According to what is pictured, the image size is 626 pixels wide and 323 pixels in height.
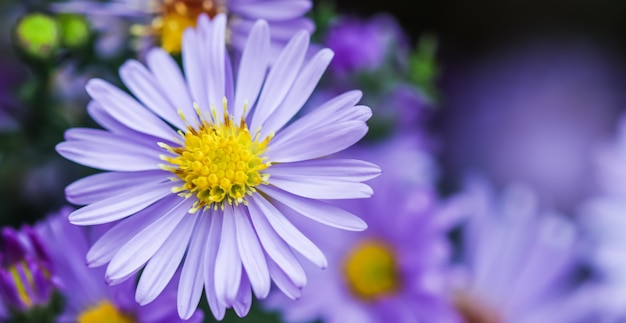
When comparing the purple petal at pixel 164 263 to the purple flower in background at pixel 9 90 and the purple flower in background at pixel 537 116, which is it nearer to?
the purple flower in background at pixel 9 90

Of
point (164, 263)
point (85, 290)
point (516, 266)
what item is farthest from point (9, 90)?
point (516, 266)

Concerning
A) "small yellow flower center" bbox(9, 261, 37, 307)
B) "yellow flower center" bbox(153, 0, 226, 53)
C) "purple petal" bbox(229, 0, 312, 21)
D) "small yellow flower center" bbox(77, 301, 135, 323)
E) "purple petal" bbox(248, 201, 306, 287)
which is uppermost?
"purple petal" bbox(229, 0, 312, 21)

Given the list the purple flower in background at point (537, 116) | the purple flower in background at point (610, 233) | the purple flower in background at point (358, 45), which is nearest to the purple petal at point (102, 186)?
the purple flower in background at point (358, 45)

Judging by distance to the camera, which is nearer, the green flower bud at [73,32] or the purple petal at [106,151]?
the purple petal at [106,151]

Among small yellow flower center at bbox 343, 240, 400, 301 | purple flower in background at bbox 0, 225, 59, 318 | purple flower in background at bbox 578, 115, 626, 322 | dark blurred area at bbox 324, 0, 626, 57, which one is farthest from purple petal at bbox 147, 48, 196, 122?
dark blurred area at bbox 324, 0, 626, 57

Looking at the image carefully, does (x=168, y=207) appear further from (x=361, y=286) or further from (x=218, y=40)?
(x=361, y=286)

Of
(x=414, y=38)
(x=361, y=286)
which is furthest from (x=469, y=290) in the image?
(x=414, y=38)

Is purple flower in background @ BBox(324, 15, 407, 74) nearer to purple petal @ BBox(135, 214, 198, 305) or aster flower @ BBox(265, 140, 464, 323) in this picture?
aster flower @ BBox(265, 140, 464, 323)
